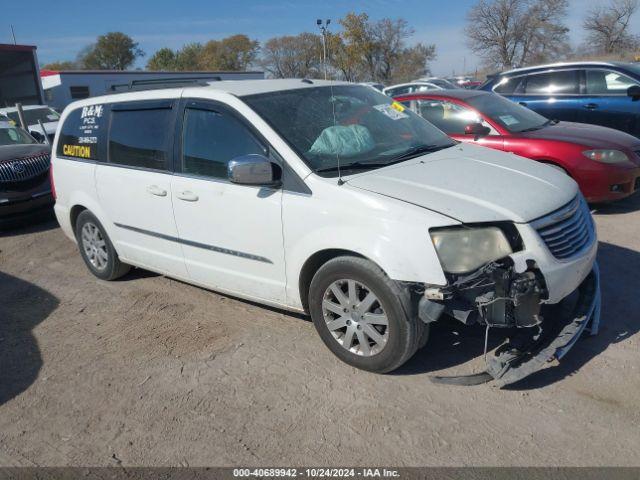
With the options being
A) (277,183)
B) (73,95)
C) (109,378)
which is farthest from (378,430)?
(73,95)

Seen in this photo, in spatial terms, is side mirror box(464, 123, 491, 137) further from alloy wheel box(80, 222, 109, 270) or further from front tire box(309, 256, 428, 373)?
alloy wheel box(80, 222, 109, 270)

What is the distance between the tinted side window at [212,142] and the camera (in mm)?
3874

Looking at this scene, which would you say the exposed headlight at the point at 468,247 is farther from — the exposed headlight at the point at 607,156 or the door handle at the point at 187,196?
the exposed headlight at the point at 607,156

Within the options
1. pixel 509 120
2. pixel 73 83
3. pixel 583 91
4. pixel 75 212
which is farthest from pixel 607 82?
pixel 73 83

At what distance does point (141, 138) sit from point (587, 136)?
495 cm

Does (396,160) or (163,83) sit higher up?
(163,83)

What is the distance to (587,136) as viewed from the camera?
20.9 ft

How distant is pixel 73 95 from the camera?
36688 mm

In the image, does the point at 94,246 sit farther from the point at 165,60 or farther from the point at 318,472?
the point at 165,60

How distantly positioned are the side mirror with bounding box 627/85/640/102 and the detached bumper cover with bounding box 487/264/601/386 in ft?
18.9

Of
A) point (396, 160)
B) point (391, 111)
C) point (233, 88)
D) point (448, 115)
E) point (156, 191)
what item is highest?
point (233, 88)

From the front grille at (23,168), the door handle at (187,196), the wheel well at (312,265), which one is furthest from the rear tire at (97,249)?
the front grille at (23,168)

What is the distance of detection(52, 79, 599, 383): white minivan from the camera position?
308 cm

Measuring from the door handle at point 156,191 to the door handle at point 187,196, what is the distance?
0.61 feet
